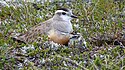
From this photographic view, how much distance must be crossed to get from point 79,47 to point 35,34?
0.87m

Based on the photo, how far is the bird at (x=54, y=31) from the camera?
28.5 feet

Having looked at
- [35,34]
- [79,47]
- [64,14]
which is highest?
[64,14]

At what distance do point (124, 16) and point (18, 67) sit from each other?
129 inches

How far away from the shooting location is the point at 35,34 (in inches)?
354

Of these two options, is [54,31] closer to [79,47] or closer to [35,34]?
[35,34]

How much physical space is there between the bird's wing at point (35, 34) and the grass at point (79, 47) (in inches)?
7.7

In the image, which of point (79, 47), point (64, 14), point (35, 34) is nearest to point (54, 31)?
point (35, 34)

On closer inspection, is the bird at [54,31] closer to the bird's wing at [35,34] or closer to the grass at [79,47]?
the bird's wing at [35,34]

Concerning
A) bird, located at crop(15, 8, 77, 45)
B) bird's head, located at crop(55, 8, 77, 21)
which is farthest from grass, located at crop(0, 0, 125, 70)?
bird's head, located at crop(55, 8, 77, 21)

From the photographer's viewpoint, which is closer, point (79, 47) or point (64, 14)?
point (79, 47)

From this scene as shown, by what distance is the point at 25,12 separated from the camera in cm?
1040

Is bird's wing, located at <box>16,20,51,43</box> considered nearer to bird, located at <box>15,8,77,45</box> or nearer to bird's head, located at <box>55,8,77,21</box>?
bird, located at <box>15,8,77,45</box>

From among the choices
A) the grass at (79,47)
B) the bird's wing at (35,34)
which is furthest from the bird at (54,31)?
the grass at (79,47)

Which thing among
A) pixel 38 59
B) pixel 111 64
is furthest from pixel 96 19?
pixel 111 64
